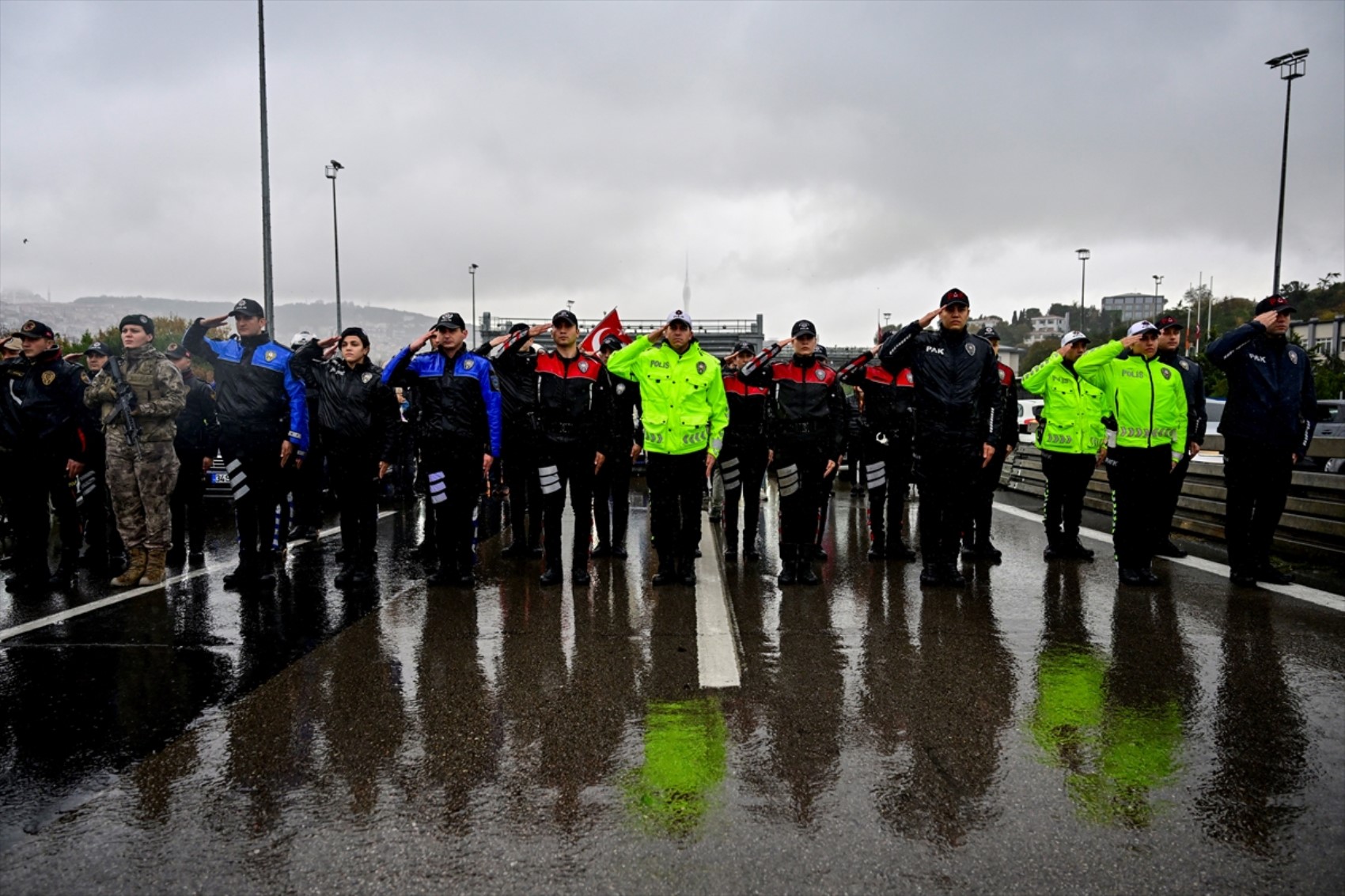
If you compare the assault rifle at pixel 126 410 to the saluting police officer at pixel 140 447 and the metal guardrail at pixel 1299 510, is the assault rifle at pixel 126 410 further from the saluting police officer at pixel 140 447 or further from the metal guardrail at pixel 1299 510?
the metal guardrail at pixel 1299 510

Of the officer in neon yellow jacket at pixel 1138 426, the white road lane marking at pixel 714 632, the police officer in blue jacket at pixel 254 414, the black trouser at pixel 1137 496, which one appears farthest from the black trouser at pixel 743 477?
the police officer in blue jacket at pixel 254 414

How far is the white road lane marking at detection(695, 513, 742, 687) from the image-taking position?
15.0 ft

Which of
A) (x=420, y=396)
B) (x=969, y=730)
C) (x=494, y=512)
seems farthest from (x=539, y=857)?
(x=494, y=512)

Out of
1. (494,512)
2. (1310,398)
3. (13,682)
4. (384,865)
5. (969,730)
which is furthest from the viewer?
(494,512)

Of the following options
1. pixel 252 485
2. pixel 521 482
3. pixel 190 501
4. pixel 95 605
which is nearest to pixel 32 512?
pixel 190 501

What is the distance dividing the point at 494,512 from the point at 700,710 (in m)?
8.17

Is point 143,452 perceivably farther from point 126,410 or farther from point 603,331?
point 603,331

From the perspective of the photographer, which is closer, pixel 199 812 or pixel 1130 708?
pixel 199 812

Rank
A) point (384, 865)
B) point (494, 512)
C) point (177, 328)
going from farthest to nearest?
1. point (177, 328)
2. point (494, 512)
3. point (384, 865)

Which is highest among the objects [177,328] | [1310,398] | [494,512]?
[177,328]

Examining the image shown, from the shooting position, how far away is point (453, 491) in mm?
6883

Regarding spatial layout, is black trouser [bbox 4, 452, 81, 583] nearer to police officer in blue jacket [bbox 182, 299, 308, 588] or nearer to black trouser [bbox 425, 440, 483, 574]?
police officer in blue jacket [bbox 182, 299, 308, 588]

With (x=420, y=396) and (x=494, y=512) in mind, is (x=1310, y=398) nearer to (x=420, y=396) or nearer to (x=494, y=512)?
(x=420, y=396)

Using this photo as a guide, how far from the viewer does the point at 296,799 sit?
125 inches
